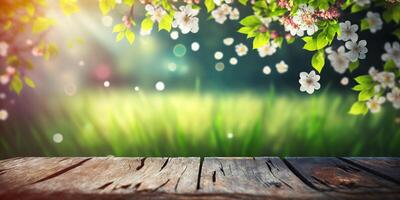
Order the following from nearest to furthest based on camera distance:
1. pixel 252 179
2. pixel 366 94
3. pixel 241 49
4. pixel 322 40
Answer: pixel 252 179 → pixel 322 40 → pixel 366 94 → pixel 241 49

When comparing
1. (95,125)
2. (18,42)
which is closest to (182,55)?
(95,125)

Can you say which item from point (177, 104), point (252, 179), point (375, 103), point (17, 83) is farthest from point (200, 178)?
point (17, 83)

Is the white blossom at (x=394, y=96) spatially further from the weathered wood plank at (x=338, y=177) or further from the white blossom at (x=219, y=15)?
the white blossom at (x=219, y=15)

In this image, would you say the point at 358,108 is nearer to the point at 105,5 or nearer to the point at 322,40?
the point at 322,40

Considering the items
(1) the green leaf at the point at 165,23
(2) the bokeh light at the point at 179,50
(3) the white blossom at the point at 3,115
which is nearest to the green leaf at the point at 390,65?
(1) the green leaf at the point at 165,23

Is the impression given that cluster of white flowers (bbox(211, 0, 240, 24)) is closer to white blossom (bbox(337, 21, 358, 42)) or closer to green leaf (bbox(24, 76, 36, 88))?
white blossom (bbox(337, 21, 358, 42))

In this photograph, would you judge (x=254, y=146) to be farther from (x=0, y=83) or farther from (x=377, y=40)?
(x=0, y=83)

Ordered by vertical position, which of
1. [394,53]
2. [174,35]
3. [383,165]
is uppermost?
[174,35]
